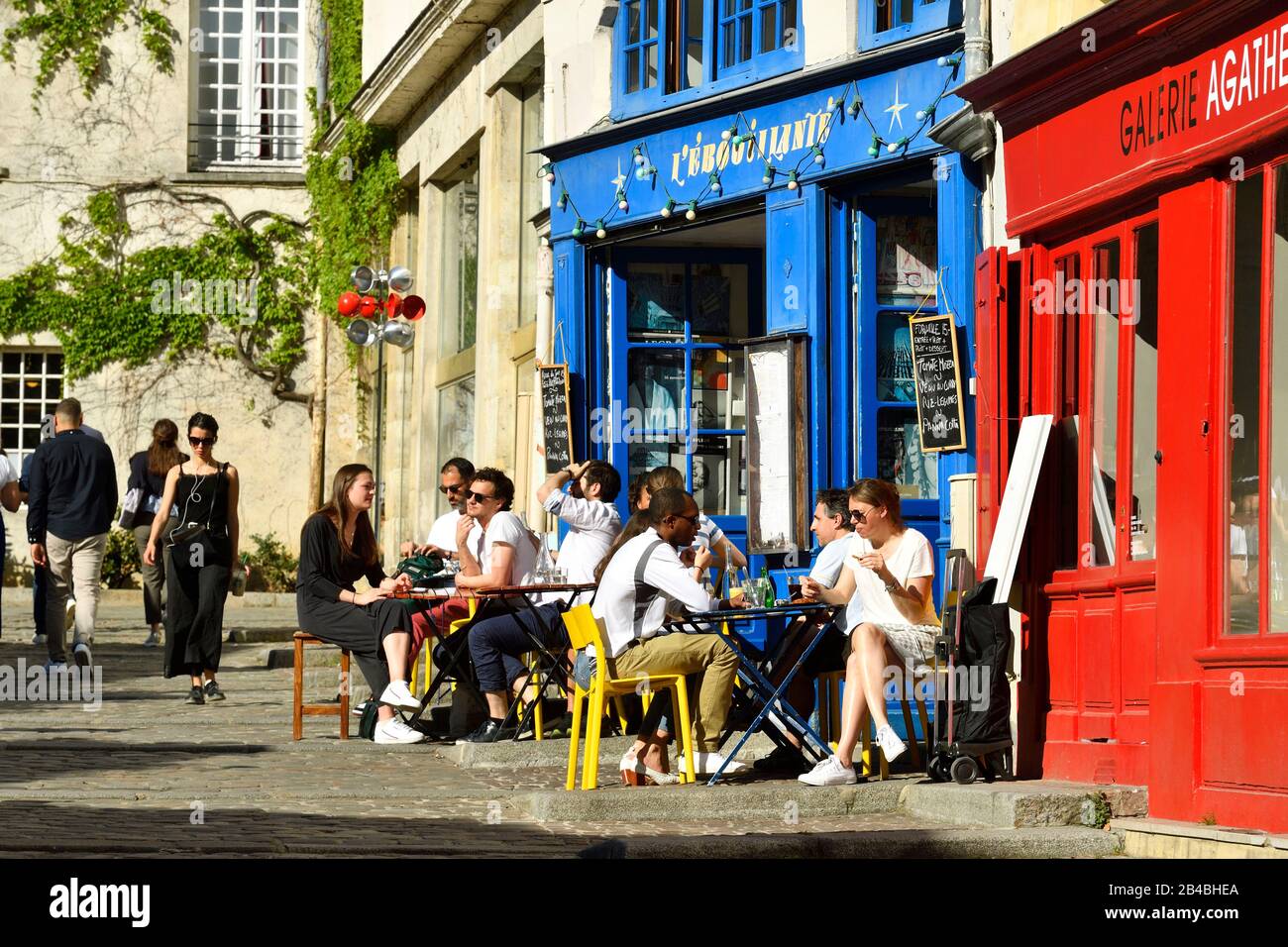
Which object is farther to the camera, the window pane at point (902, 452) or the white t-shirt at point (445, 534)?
the white t-shirt at point (445, 534)

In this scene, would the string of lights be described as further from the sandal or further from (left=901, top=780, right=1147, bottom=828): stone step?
(left=901, top=780, right=1147, bottom=828): stone step

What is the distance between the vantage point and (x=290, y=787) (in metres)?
9.06

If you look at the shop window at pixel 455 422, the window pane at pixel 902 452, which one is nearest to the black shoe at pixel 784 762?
the window pane at pixel 902 452

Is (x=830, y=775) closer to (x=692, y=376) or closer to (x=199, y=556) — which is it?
(x=199, y=556)

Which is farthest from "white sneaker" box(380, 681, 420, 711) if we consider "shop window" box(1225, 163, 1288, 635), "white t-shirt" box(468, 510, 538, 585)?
"shop window" box(1225, 163, 1288, 635)

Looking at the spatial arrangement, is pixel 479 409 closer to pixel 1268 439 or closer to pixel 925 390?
pixel 925 390

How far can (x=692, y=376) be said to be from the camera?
14.1 meters

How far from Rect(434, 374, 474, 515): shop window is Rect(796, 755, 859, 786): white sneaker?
1115 centimetres

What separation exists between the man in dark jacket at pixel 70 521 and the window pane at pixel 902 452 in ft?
17.3

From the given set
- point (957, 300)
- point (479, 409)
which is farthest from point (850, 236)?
point (479, 409)

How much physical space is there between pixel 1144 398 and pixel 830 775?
6.76 ft

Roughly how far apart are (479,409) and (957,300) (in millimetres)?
7592

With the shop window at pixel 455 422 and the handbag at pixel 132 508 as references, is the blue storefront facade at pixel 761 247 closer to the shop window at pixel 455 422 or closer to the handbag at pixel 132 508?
the handbag at pixel 132 508

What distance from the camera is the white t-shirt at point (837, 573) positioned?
370 inches
